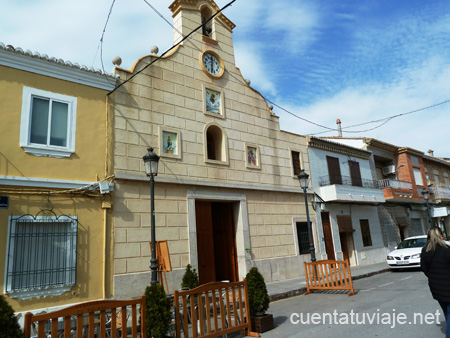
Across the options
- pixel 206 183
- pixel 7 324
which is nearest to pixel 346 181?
pixel 206 183

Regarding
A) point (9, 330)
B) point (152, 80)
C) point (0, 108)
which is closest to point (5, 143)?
point (0, 108)

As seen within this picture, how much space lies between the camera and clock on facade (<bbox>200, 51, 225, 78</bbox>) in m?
13.4

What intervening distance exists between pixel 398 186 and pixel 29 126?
67.6 ft

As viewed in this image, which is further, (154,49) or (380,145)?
(380,145)

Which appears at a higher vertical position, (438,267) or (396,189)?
(396,189)

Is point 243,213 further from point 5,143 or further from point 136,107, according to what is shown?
point 5,143

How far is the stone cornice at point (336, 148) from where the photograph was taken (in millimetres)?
17277

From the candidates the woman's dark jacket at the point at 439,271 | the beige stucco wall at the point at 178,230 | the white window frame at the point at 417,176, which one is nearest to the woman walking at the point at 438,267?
the woman's dark jacket at the point at 439,271

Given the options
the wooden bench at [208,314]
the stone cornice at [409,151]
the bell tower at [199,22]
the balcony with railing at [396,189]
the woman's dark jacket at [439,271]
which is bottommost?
the wooden bench at [208,314]

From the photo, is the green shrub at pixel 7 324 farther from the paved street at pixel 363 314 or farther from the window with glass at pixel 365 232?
the window with glass at pixel 365 232

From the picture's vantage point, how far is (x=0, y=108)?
27.3 ft

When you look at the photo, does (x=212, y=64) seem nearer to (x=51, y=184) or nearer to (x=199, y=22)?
(x=199, y=22)

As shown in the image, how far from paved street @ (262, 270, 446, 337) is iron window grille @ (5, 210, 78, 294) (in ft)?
17.2

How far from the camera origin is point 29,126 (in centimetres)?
864
